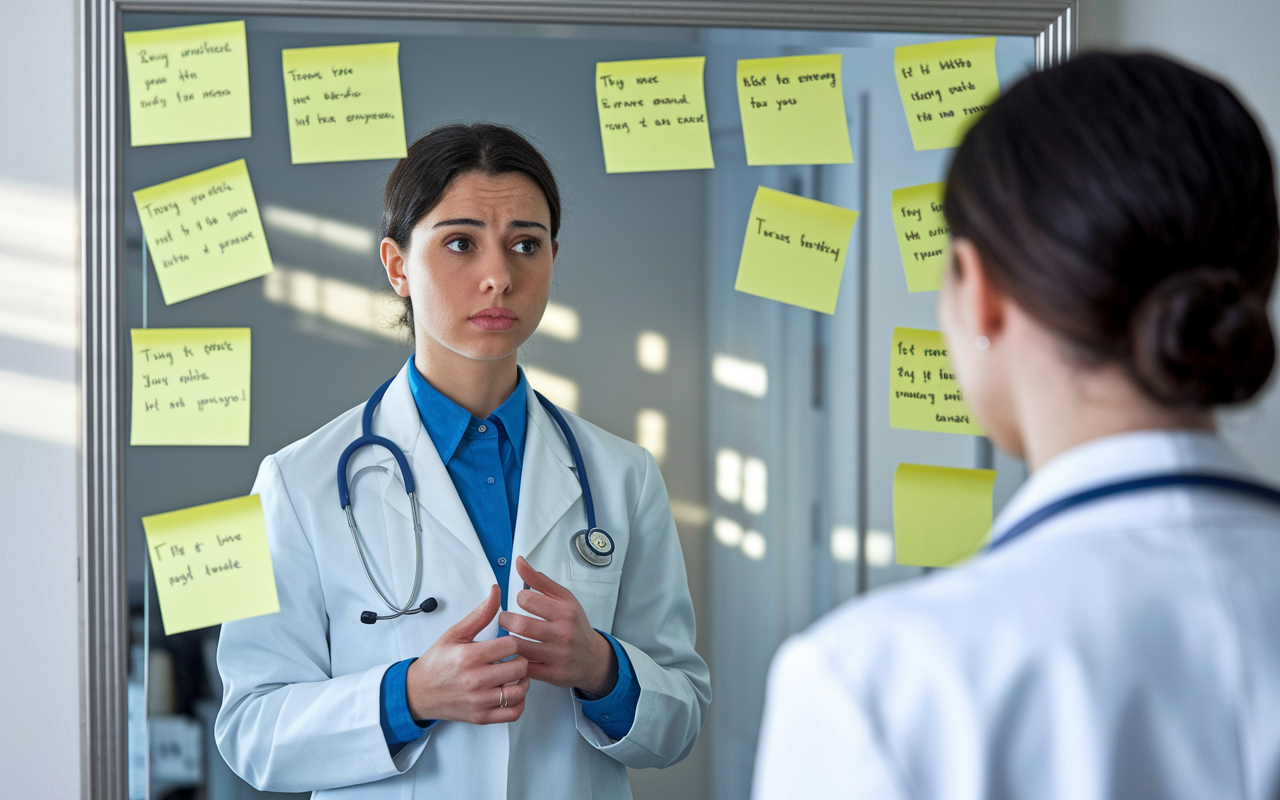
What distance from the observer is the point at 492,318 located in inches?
45.4

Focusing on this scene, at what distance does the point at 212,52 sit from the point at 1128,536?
49.3 inches

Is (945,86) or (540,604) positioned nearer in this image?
(540,604)

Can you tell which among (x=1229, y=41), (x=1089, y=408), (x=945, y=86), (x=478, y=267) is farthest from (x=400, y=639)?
(x=1229, y=41)

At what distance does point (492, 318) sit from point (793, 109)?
550 millimetres

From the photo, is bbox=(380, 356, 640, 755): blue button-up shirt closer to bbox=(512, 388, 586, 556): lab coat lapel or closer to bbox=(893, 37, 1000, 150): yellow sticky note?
bbox=(512, 388, 586, 556): lab coat lapel

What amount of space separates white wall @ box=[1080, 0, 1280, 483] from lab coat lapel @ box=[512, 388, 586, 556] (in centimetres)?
99

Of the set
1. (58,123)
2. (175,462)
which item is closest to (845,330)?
(175,462)

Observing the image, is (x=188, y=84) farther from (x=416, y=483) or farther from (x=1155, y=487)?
(x=1155, y=487)

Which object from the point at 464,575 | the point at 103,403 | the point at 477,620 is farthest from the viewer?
the point at 103,403

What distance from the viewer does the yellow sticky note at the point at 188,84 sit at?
1.22m

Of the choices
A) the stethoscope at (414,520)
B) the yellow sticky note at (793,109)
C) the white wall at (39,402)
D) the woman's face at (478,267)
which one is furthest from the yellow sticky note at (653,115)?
the white wall at (39,402)

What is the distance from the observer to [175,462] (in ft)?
4.00

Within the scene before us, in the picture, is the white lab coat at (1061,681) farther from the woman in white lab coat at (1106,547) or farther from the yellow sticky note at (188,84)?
the yellow sticky note at (188,84)

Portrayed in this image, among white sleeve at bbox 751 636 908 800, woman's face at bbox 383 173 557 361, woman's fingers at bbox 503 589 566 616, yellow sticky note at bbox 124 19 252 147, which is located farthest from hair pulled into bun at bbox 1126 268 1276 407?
yellow sticky note at bbox 124 19 252 147
